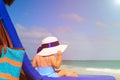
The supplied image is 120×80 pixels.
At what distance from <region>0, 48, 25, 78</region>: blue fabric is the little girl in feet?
2.74

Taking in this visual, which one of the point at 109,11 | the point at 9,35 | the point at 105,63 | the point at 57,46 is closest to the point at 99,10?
the point at 109,11

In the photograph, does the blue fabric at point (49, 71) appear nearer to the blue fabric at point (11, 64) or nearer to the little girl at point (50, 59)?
the little girl at point (50, 59)

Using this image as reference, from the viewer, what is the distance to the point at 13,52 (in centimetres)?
241

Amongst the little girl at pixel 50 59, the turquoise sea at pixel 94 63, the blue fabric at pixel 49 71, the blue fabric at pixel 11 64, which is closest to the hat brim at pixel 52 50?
the little girl at pixel 50 59

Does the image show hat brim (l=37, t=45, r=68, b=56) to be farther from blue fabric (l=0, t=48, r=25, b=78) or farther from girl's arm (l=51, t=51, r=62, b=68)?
blue fabric (l=0, t=48, r=25, b=78)

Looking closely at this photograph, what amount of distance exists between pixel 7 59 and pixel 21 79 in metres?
0.34

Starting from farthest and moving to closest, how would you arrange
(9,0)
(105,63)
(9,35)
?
(105,63) < (9,0) < (9,35)

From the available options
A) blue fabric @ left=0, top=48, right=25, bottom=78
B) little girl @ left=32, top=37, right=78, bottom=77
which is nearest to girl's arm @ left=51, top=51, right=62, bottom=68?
little girl @ left=32, top=37, right=78, bottom=77

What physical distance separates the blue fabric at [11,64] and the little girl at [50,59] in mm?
836

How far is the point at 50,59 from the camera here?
130 inches

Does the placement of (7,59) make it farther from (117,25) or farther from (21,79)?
(117,25)

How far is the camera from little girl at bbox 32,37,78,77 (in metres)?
3.26

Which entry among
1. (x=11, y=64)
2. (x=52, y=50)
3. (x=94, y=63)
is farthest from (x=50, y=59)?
(x=94, y=63)

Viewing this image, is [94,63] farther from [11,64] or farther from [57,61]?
[11,64]
